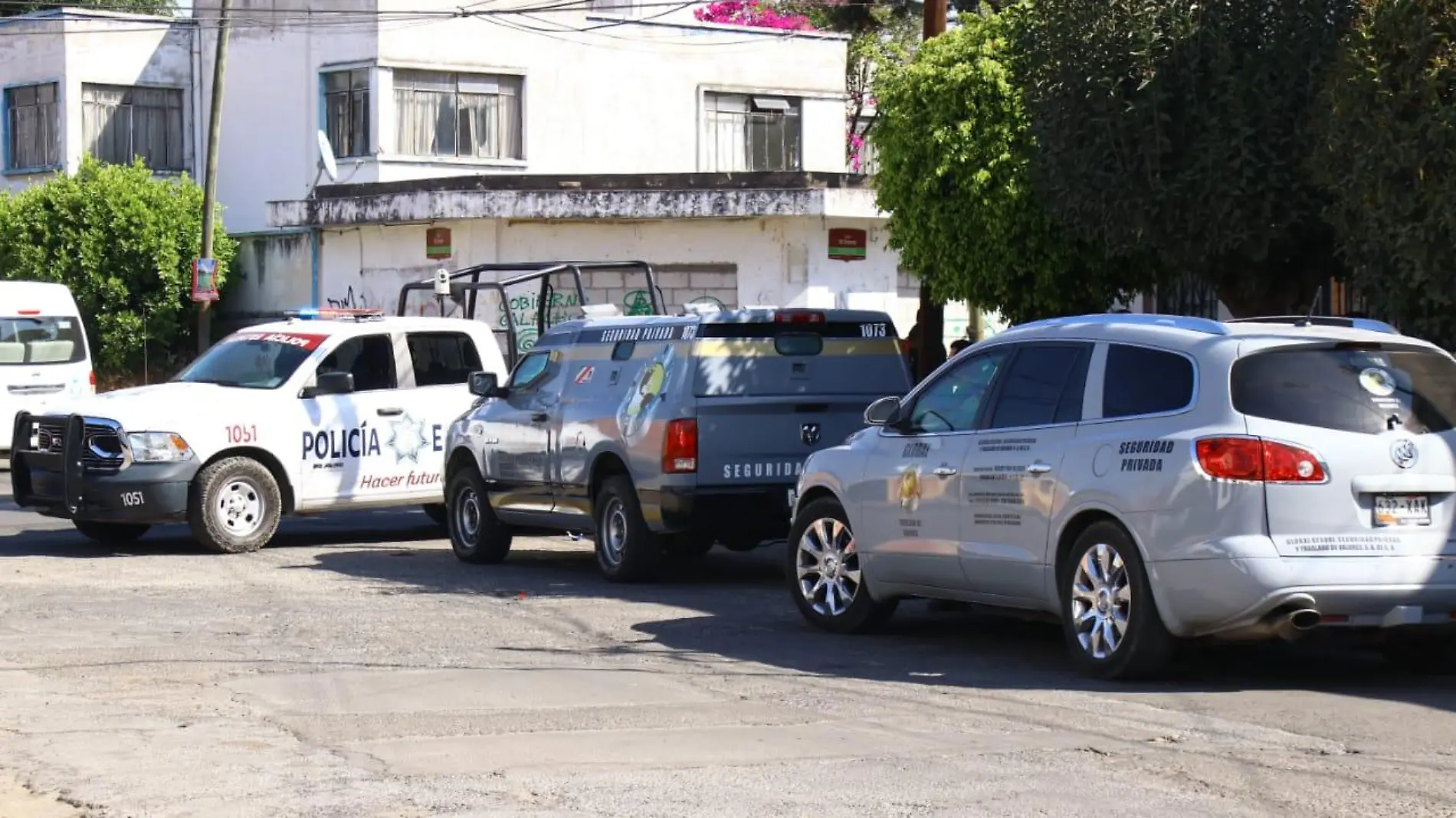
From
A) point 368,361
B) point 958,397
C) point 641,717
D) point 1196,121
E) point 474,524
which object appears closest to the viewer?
point 641,717

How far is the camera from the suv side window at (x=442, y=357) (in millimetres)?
17562

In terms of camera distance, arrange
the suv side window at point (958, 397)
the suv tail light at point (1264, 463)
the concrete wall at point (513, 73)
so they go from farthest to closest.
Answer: the concrete wall at point (513, 73) → the suv side window at point (958, 397) → the suv tail light at point (1264, 463)

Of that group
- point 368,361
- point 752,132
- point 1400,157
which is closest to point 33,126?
point 752,132

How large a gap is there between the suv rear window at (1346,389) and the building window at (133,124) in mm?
32342

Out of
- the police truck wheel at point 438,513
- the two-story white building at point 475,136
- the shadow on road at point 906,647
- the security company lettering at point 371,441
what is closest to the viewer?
the shadow on road at point 906,647

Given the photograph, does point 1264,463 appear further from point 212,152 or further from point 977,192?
point 212,152

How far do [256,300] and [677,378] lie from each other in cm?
2261

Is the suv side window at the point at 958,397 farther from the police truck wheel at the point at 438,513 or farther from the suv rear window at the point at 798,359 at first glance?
the police truck wheel at the point at 438,513

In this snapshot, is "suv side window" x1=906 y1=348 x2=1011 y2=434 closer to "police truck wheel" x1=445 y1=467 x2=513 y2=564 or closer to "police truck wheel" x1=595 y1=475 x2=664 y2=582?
"police truck wheel" x1=595 y1=475 x2=664 y2=582

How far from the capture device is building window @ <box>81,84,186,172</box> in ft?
127

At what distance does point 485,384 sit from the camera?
15922 mm

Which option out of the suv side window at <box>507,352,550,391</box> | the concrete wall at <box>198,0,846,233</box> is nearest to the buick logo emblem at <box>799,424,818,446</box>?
the suv side window at <box>507,352,550,391</box>

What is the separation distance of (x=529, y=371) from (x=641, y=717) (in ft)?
24.1

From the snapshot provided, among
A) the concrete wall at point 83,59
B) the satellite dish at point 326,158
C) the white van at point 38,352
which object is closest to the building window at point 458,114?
the satellite dish at point 326,158
